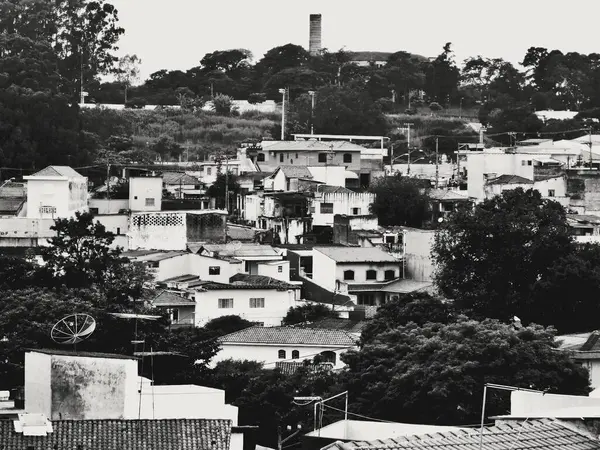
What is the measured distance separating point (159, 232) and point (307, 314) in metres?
7.50

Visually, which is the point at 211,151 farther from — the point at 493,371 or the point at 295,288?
the point at 493,371

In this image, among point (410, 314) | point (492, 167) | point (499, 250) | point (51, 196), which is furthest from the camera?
point (492, 167)

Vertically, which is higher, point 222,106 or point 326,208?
point 222,106

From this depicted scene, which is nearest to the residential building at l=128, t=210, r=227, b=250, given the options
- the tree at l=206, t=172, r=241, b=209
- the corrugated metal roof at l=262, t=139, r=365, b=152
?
the tree at l=206, t=172, r=241, b=209

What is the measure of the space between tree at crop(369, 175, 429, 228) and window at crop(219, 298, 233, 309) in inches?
491

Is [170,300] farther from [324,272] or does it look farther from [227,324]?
[324,272]

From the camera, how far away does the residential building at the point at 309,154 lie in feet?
184

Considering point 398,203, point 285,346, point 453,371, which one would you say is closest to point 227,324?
point 285,346

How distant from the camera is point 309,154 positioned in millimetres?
56188

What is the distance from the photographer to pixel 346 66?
90.6 m

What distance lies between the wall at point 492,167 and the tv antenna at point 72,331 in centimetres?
3490

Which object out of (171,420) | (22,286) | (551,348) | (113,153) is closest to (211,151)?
(113,153)

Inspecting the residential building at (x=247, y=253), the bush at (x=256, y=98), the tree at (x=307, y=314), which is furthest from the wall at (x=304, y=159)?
the bush at (x=256, y=98)

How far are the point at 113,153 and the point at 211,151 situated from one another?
318 inches
